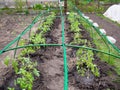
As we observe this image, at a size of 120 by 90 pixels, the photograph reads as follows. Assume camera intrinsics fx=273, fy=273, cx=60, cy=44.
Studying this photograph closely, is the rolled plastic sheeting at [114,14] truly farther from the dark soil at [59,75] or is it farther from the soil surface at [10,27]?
the dark soil at [59,75]

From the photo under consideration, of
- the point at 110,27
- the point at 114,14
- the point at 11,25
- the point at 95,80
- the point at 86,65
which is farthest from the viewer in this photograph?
the point at 114,14

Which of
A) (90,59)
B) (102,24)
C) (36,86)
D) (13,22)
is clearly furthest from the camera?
(13,22)

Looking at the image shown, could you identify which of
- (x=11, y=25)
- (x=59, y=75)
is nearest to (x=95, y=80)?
(x=59, y=75)

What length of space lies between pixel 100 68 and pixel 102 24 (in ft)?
20.3

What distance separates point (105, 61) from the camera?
25.1 ft

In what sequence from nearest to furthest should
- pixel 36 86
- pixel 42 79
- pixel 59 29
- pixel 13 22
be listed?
pixel 36 86, pixel 42 79, pixel 59 29, pixel 13 22

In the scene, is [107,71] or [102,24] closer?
[107,71]

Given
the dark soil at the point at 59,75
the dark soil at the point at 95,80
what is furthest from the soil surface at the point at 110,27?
the dark soil at the point at 95,80

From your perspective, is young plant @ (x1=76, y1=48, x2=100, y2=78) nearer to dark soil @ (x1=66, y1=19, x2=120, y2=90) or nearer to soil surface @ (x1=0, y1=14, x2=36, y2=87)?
dark soil @ (x1=66, y1=19, x2=120, y2=90)

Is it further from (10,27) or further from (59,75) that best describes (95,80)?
(10,27)

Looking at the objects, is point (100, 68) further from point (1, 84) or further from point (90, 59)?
point (1, 84)

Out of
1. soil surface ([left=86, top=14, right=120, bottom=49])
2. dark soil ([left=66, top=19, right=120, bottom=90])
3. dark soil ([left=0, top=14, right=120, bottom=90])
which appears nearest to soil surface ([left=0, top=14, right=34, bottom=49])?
dark soil ([left=0, top=14, right=120, bottom=90])

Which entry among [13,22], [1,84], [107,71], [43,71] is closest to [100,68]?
[107,71]

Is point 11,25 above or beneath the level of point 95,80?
beneath
